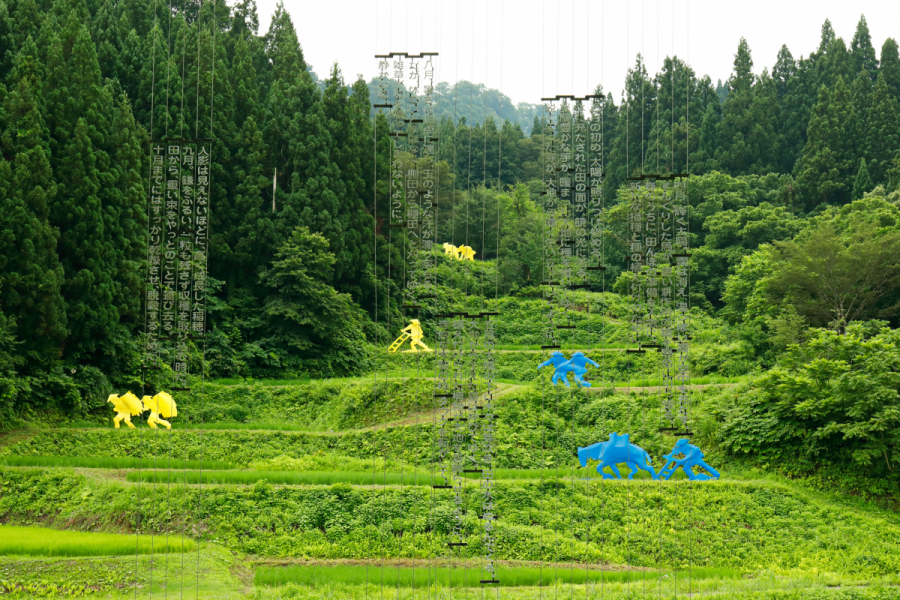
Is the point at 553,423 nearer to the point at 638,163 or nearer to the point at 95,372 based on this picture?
the point at 95,372

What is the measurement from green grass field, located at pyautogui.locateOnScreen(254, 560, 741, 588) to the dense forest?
342 centimetres

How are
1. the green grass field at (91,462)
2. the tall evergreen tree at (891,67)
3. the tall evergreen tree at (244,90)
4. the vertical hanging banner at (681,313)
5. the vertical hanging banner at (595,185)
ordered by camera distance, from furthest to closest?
1. the tall evergreen tree at (891,67)
2. the tall evergreen tree at (244,90)
3. the green grass field at (91,462)
4. the vertical hanging banner at (595,185)
5. the vertical hanging banner at (681,313)

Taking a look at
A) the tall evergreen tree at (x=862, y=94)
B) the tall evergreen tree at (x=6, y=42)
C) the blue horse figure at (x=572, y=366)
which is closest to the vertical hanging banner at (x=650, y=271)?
the blue horse figure at (x=572, y=366)

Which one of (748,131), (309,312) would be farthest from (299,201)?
(748,131)

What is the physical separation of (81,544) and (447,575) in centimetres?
488

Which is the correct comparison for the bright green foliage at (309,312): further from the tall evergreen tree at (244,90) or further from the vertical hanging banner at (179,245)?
the vertical hanging banner at (179,245)

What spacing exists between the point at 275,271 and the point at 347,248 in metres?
2.58

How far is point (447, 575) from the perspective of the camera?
10.5m

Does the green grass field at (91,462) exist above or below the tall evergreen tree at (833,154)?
below

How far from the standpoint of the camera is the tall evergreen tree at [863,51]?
35438mm

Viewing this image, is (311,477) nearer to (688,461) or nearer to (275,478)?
(275,478)

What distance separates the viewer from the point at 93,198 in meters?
16.7

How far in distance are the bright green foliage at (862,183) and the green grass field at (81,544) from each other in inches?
1050

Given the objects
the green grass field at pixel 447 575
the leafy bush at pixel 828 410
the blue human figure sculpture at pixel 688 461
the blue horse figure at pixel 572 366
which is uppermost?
the blue horse figure at pixel 572 366
